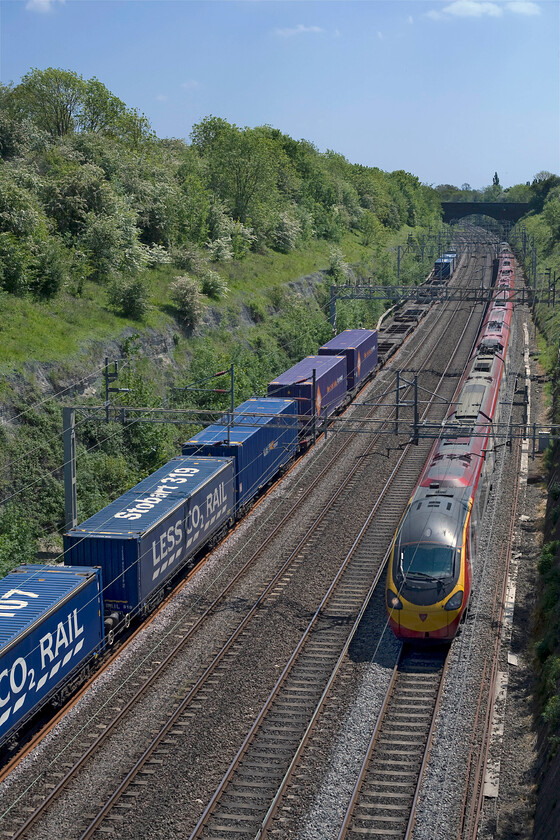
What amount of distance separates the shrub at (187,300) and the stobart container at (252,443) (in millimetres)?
13813

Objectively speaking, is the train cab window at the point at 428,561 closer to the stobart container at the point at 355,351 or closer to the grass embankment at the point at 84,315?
the grass embankment at the point at 84,315

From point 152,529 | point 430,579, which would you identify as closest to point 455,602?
point 430,579

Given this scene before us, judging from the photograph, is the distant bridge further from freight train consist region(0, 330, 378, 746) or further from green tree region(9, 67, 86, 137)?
freight train consist region(0, 330, 378, 746)

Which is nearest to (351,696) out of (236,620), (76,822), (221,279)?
(236,620)

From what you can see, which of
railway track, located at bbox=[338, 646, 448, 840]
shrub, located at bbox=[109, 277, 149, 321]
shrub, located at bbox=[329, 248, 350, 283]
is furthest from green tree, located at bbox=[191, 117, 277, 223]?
railway track, located at bbox=[338, 646, 448, 840]

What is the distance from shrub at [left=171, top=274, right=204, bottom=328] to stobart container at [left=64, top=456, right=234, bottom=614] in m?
20.3

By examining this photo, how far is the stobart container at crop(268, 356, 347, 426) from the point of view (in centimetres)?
3650

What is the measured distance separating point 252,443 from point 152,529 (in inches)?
352

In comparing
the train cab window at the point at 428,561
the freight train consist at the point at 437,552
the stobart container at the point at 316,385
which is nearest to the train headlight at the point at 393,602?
the freight train consist at the point at 437,552

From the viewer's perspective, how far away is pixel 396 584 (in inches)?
800

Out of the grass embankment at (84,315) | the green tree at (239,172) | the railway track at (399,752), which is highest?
the green tree at (239,172)

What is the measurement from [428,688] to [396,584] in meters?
2.51

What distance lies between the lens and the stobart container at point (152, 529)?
21062 mm

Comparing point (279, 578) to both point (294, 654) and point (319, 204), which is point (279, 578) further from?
point (319, 204)
